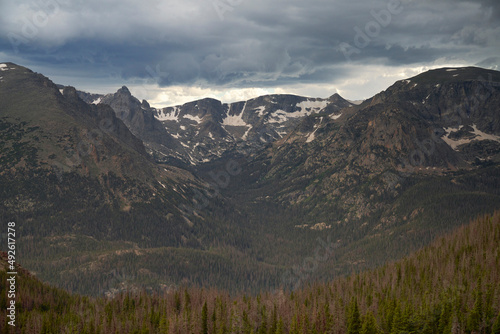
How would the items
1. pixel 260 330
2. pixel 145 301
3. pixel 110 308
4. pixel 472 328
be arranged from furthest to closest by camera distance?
pixel 145 301, pixel 110 308, pixel 260 330, pixel 472 328

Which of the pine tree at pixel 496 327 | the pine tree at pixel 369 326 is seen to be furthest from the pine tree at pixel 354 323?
the pine tree at pixel 496 327

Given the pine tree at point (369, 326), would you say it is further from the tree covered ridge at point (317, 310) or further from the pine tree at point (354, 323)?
the pine tree at point (354, 323)

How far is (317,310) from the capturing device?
535 ft

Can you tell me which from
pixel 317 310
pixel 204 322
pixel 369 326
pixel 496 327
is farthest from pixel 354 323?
pixel 204 322

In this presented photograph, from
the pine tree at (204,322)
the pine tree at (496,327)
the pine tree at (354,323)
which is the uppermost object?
the pine tree at (496,327)

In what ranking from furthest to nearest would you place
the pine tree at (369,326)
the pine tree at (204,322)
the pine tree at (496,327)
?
the pine tree at (204,322), the pine tree at (369,326), the pine tree at (496,327)

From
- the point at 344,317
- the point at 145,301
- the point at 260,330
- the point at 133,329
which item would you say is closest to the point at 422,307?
the point at 344,317

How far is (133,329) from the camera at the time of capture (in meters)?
148

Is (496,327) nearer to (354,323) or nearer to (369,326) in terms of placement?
(369,326)

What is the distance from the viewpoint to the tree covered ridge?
430ft

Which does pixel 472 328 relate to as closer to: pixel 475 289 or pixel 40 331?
pixel 475 289

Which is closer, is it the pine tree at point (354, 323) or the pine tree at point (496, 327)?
the pine tree at point (496, 327)

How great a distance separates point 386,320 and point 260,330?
138 ft

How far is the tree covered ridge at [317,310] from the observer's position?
430 feet
